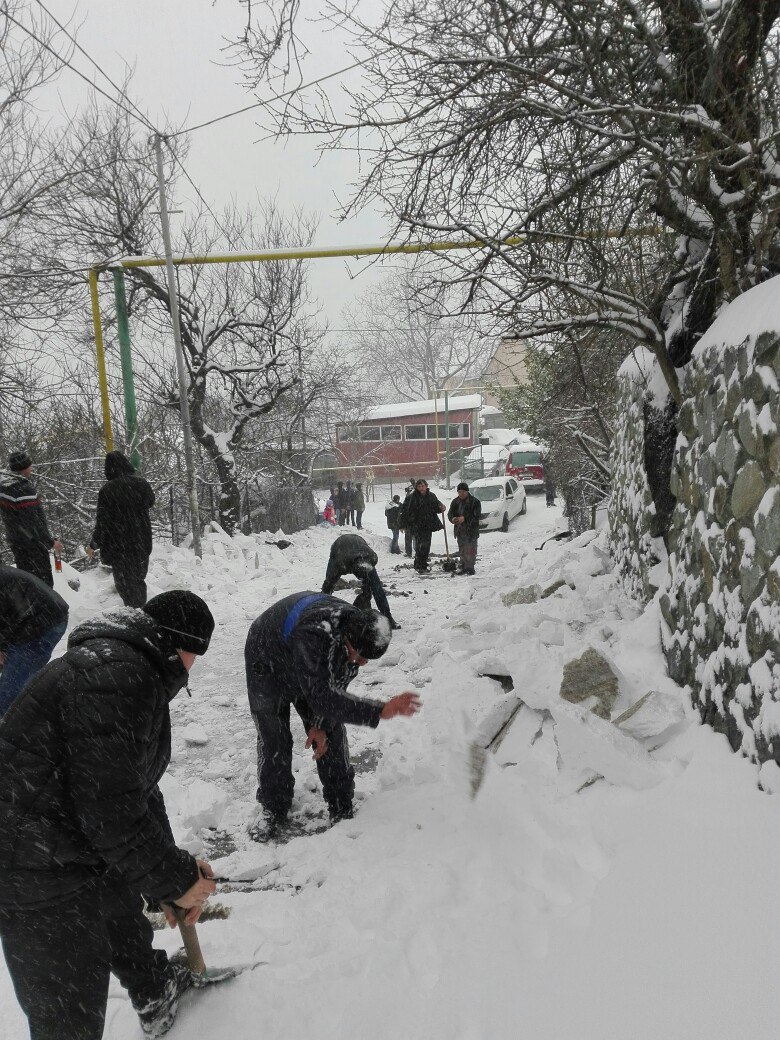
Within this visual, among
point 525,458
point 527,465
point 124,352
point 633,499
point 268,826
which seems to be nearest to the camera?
point 268,826

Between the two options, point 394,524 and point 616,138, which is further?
point 394,524

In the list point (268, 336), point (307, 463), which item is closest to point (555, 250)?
point (268, 336)

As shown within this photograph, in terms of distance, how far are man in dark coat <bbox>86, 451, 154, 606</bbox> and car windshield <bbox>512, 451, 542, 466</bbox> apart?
21.5 metres

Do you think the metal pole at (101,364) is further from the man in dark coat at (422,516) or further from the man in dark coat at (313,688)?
the man in dark coat at (313,688)

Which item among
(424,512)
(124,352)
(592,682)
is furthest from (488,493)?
(592,682)

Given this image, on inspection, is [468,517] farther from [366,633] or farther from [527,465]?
[527,465]

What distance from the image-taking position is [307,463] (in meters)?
19.2

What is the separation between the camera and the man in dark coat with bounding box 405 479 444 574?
34.5ft

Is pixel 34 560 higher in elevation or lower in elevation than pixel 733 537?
lower

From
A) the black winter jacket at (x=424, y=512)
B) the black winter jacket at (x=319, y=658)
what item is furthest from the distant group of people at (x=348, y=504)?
the black winter jacket at (x=319, y=658)

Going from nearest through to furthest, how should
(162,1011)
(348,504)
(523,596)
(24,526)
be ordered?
1. (162,1011)
2. (24,526)
3. (523,596)
4. (348,504)

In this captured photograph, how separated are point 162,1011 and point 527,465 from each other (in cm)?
2481

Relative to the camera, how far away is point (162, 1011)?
2193 mm

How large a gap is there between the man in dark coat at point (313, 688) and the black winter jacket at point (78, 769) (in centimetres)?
126
